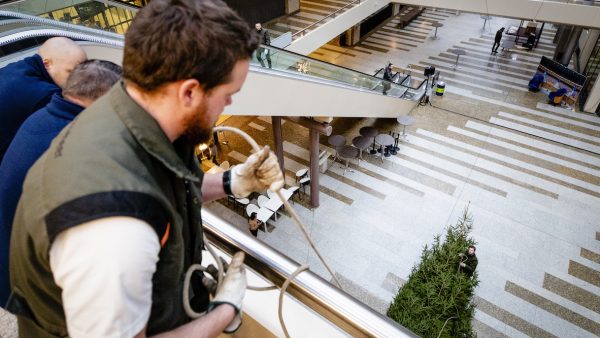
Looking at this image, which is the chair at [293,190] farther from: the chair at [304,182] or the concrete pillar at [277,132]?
the concrete pillar at [277,132]

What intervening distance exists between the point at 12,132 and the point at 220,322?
5.69 feet

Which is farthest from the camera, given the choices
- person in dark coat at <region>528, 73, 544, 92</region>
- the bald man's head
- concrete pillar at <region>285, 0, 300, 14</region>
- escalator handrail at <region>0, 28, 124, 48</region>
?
concrete pillar at <region>285, 0, 300, 14</region>

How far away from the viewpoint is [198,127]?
3.22ft

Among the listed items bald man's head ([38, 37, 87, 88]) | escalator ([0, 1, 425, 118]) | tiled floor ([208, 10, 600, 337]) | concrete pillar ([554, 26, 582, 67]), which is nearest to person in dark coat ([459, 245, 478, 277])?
tiled floor ([208, 10, 600, 337])

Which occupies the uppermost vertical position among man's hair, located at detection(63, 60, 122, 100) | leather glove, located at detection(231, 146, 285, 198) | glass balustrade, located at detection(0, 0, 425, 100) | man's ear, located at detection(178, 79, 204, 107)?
man's ear, located at detection(178, 79, 204, 107)

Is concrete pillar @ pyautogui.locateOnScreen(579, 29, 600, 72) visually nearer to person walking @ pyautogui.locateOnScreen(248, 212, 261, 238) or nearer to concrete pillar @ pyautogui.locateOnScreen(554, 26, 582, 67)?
concrete pillar @ pyautogui.locateOnScreen(554, 26, 582, 67)

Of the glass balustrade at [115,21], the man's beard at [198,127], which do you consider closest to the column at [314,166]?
the glass balustrade at [115,21]

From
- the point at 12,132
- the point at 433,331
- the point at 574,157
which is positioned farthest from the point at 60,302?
the point at 574,157

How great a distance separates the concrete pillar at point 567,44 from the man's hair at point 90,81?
16458 mm

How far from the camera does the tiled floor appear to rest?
651 cm

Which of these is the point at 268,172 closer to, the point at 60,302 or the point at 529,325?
the point at 60,302

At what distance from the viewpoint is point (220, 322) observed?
1098 millimetres

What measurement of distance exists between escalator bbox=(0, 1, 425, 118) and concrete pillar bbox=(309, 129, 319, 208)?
1.98 feet

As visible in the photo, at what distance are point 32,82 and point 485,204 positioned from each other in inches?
344
